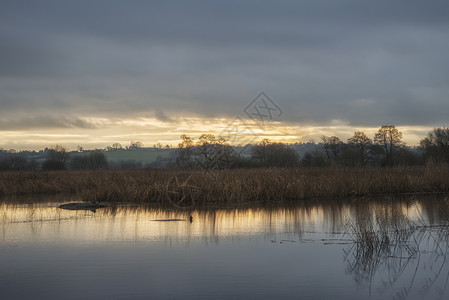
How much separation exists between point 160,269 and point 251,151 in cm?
5077

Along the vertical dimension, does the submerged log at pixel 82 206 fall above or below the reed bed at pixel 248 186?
below

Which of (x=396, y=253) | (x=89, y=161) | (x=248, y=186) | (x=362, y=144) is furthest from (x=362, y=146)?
(x=396, y=253)

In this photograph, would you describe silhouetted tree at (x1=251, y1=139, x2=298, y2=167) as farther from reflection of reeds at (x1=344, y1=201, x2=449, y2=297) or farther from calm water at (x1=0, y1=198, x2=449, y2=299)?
reflection of reeds at (x1=344, y1=201, x2=449, y2=297)

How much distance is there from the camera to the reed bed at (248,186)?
597 inches

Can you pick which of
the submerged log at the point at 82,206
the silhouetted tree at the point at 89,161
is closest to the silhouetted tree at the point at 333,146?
the silhouetted tree at the point at 89,161

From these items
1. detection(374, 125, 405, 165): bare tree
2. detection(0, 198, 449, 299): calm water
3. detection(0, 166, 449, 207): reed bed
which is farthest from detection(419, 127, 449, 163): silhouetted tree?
detection(0, 198, 449, 299): calm water

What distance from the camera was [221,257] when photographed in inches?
287

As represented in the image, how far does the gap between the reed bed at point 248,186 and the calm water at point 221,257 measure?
10.1 feet

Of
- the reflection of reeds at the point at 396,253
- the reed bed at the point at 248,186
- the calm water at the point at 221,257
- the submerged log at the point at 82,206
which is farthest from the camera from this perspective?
the reed bed at the point at 248,186

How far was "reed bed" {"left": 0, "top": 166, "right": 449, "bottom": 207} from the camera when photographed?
15.2 metres

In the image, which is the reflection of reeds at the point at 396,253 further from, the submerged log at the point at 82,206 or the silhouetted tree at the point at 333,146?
the silhouetted tree at the point at 333,146

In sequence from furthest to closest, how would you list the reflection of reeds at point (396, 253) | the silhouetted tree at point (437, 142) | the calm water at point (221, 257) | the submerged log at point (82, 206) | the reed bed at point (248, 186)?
the silhouetted tree at point (437, 142) < the reed bed at point (248, 186) < the submerged log at point (82, 206) < the reflection of reeds at point (396, 253) < the calm water at point (221, 257)

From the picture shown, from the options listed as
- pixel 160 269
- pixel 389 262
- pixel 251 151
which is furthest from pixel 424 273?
pixel 251 151

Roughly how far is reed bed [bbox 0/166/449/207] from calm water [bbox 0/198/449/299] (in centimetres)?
308
